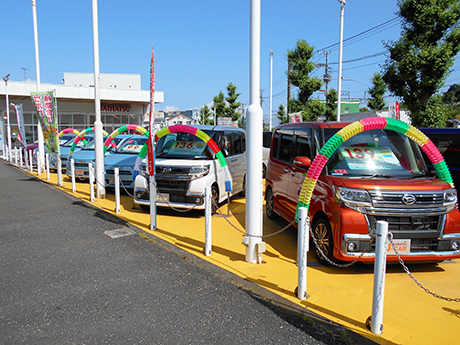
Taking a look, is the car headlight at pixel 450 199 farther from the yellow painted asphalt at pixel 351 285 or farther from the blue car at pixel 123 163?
the blue car at pixel 123 163

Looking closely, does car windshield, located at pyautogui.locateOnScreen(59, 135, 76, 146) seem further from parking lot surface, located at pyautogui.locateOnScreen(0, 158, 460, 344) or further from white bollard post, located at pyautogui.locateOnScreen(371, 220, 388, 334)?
white bollard post, located at pyautogui.locateOnScreen(371, 220, 388, 334)

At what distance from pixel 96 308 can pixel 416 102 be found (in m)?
14.4

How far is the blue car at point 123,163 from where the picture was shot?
35.7ft

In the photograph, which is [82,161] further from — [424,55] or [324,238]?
[424,55]

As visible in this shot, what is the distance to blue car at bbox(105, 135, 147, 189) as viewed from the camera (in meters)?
10.9

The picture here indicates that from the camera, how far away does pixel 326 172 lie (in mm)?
5211

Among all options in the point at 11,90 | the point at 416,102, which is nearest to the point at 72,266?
the point at 416,102

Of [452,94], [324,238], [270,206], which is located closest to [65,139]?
[270,206]

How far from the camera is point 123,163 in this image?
11016 millimetres

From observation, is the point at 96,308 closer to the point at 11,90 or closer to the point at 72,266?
the point at 72,266

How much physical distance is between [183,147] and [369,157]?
4.62 m

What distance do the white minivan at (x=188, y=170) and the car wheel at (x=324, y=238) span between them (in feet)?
10.2

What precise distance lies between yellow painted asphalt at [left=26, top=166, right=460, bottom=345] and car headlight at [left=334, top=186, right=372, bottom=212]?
3.32 feet

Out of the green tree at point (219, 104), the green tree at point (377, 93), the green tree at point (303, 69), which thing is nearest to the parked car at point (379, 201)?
the green tree at point (303, 69)
